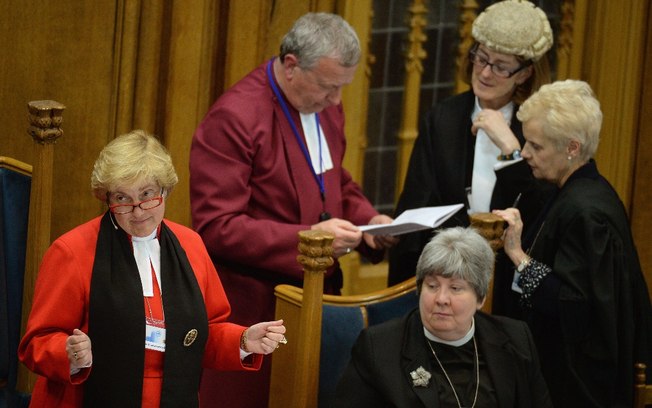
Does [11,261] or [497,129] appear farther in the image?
[497,129]

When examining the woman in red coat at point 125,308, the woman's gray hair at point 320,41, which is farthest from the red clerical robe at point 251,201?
the woman in red coat at point 125,308

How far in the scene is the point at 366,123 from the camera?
590 cm

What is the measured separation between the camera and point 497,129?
4.69m

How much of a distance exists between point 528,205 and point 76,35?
1915 millimetres

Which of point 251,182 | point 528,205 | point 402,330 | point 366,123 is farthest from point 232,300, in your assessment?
point 366,123

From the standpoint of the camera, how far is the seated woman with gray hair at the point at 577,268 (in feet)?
14.1

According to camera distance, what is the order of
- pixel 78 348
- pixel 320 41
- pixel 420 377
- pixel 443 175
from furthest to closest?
pixel 443 175
pixel 320 41
pixel 420 377
pixel 78 348

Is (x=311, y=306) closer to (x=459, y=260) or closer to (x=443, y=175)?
(x=459, y=260)

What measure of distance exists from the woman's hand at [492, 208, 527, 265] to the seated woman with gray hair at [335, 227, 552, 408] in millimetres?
450

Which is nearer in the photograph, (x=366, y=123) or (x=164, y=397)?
(x=164, y=397)

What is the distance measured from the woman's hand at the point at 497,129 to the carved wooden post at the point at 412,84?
116 centimetres

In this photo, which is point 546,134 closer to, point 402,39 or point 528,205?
point 528,205

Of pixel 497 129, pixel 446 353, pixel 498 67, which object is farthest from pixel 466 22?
pixel 446 353

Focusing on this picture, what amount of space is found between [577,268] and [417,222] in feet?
1.89
